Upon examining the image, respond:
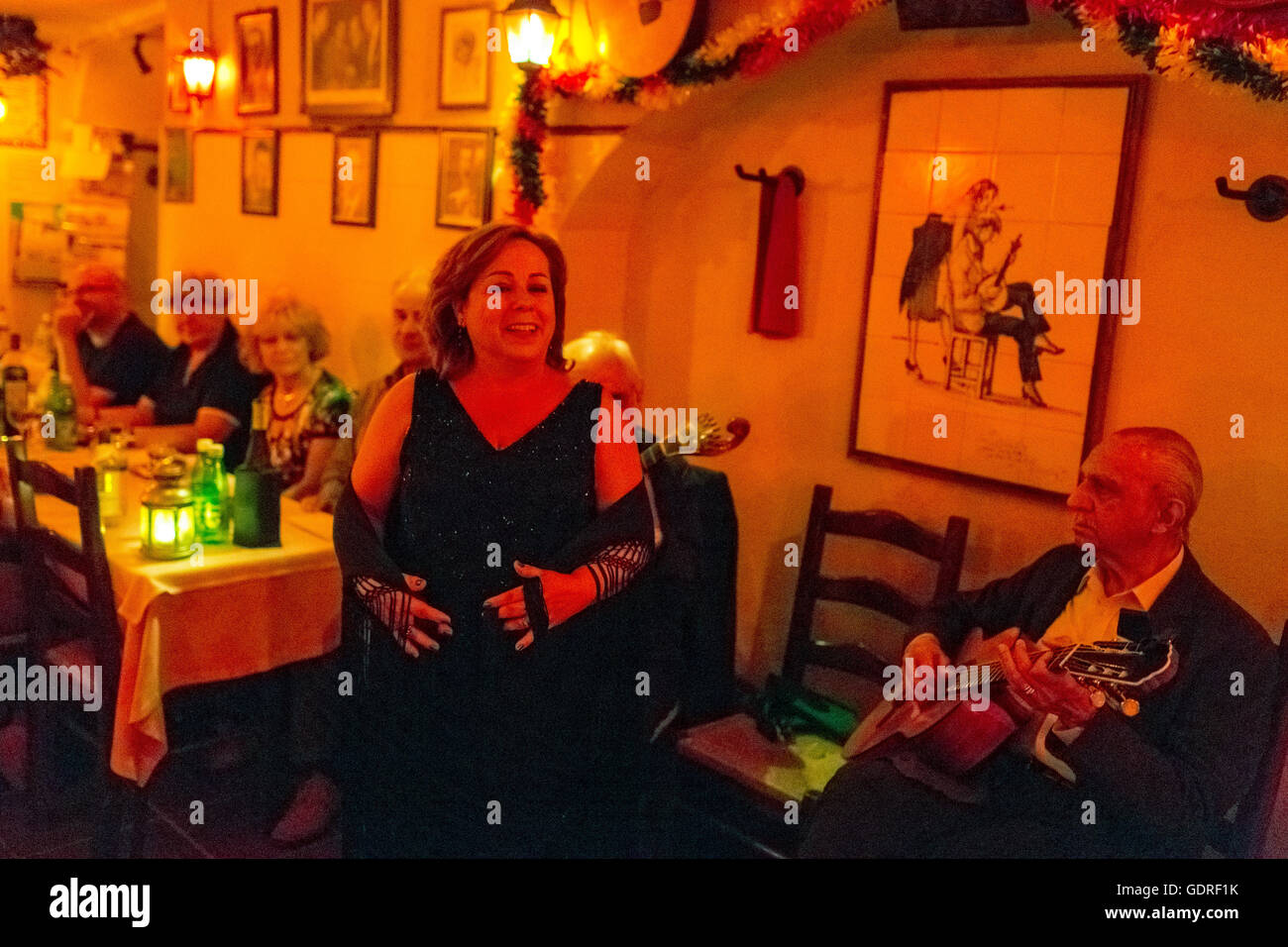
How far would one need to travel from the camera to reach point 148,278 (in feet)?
21.5

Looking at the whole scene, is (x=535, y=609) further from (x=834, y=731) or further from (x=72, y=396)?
(x=72, y=396)

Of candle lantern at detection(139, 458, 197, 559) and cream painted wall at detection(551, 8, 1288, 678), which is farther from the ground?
cream painted wall at detection(551, 8, 1288, 678)

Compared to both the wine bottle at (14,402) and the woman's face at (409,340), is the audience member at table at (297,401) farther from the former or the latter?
the wine bottle at (14,402)

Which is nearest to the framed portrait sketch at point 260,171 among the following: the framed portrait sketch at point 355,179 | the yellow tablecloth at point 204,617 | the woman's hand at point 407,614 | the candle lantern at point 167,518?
the framed portrait sketch at point 355,179

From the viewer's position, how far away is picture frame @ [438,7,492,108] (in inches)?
133

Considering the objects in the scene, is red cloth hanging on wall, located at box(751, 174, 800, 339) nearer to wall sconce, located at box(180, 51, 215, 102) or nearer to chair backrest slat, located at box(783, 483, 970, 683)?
chair backrest slat, located at box(783, 483, 970, 683)

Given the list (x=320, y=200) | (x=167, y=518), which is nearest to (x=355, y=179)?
(x=320, y=200)

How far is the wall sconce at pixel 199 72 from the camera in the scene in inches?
176

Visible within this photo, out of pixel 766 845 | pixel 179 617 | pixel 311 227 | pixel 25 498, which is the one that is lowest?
pixel 766 845

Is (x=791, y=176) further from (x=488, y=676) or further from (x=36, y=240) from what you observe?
(x=36, y=240)

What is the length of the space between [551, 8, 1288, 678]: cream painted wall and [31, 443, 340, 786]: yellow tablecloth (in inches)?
42.4

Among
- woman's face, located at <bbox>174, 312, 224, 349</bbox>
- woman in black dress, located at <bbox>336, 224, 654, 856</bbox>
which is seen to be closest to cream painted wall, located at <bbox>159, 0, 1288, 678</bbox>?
woman's face, located at <bbox>174, 312, 224, 349</bbox>

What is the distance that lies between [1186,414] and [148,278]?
5856mm
